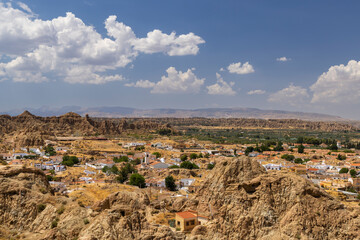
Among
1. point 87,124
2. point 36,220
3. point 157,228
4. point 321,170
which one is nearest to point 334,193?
point 321,170

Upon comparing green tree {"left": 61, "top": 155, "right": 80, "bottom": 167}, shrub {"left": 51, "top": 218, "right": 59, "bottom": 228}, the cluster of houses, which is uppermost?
shrub {"left": 51, "top": 218, "right": 59, "bottom": 228}

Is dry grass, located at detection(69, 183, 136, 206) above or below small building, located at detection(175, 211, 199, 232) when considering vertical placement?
below

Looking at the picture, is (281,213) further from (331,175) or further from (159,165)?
(159,165)

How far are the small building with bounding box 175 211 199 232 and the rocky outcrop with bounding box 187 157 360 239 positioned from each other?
3551 mm

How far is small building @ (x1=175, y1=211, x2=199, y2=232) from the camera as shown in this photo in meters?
22.8

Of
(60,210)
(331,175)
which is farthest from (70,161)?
(60,210)

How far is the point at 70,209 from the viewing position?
17781 mm

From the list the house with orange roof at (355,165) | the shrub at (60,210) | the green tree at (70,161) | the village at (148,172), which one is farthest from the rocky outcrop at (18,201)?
the house with orange roof at (355,165)

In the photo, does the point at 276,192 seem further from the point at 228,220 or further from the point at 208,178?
the point at 208,178

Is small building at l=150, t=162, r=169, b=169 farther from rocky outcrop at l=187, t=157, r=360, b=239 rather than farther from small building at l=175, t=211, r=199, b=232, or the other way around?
rocky outcrop at l=187, t=157, r=360, b=239

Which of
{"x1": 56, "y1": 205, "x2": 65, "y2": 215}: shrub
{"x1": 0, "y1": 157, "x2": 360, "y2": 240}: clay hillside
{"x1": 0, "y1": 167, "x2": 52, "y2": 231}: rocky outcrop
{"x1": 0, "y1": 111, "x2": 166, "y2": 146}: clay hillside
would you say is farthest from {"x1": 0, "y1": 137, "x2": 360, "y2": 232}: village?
{"x1": 0, "y1": 111, "x2": 166, "y2": 146}: clay hillside

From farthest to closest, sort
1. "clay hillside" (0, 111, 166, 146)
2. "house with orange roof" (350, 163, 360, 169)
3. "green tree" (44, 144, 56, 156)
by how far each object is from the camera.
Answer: "clay hillside" (0, 111, 166, 146) < "green tree" (44, 144, 56, 156) < "house with orange roof" (350, 163, 360, 169)

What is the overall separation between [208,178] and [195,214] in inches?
128

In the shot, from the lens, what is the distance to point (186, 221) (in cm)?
2291
